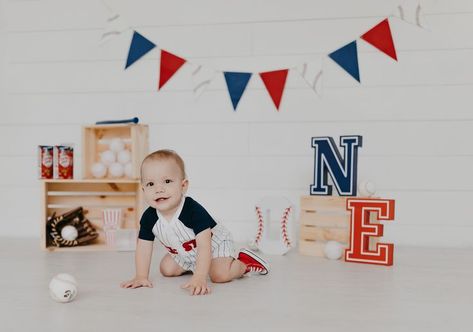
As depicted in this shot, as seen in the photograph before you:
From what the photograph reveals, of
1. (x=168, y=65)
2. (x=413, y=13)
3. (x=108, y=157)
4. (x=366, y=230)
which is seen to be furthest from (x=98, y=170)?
(x=413, y=13)

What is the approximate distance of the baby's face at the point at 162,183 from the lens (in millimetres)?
1406

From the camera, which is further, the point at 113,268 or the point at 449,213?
the point at 449,213

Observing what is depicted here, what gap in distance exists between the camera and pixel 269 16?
7.67 feet

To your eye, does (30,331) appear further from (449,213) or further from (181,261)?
(449,213)

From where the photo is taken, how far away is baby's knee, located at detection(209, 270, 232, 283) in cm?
152

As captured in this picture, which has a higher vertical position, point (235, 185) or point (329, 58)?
point (329, 58)

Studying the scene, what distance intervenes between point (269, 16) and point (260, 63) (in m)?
0.23

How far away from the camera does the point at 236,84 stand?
2.36m

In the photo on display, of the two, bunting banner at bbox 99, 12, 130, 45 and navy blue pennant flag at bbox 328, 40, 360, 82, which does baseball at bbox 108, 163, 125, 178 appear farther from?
navy blue pennant flag at bbox 328, 40, 360, 82

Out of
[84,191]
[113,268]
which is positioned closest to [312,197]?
[113,268]

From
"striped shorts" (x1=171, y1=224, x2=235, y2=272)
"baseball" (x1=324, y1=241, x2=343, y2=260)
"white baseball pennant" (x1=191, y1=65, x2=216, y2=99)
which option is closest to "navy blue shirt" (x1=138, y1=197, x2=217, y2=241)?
"striped shorts" (x1=171, y1=224, x2=235, y2=272)

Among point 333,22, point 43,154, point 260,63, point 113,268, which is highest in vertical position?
point 333,22

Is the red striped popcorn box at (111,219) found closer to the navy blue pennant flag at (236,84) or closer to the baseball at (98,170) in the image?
the baseball at (98,170)

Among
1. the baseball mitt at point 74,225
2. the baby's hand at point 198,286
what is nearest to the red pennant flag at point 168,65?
the baseball mitt at point 74,225
